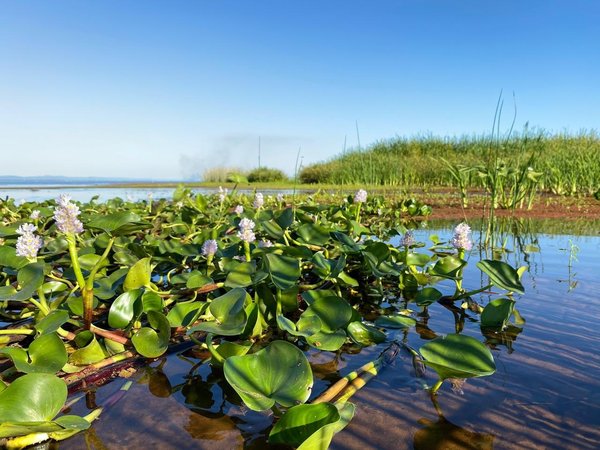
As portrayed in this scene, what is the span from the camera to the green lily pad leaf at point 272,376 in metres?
0.83

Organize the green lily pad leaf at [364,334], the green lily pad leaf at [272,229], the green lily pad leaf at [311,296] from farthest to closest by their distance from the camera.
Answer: the green lily pad leaf at [272,229], the green lily pad leaf at [311,296], the green lily pad leaf at [364,334]

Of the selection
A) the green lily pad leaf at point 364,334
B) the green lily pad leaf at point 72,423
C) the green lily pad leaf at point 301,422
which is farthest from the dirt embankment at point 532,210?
the green lily pad leaf at point 72,423

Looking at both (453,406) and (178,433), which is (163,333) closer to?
(178,433)

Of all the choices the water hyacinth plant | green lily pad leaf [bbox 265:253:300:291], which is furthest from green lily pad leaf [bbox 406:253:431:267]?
green lily pad leaf [bbox 265:253:300:291]

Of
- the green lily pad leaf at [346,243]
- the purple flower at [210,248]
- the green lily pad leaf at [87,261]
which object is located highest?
the green lily pad leaf at [346,243]

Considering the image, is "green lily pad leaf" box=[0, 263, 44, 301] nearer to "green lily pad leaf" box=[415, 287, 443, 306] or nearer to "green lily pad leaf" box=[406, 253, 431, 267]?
"green lily pad leaf" box=[415, 287, 443, 306]

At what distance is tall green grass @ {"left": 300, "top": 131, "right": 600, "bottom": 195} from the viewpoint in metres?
7.88

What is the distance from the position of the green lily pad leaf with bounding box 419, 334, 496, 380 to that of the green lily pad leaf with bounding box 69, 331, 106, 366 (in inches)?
34.1

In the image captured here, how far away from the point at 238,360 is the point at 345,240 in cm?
103

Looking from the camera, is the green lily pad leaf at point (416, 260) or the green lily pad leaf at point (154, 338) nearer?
the green lily pad leaf at point (154, 338)

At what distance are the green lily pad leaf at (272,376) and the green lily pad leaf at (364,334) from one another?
42cm

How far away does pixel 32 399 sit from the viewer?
0.83 metres

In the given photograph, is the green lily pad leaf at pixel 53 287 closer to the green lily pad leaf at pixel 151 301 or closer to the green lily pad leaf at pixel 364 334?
the green lily pad leaf at pixel 151 301

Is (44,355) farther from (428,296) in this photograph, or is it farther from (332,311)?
(428,296)
